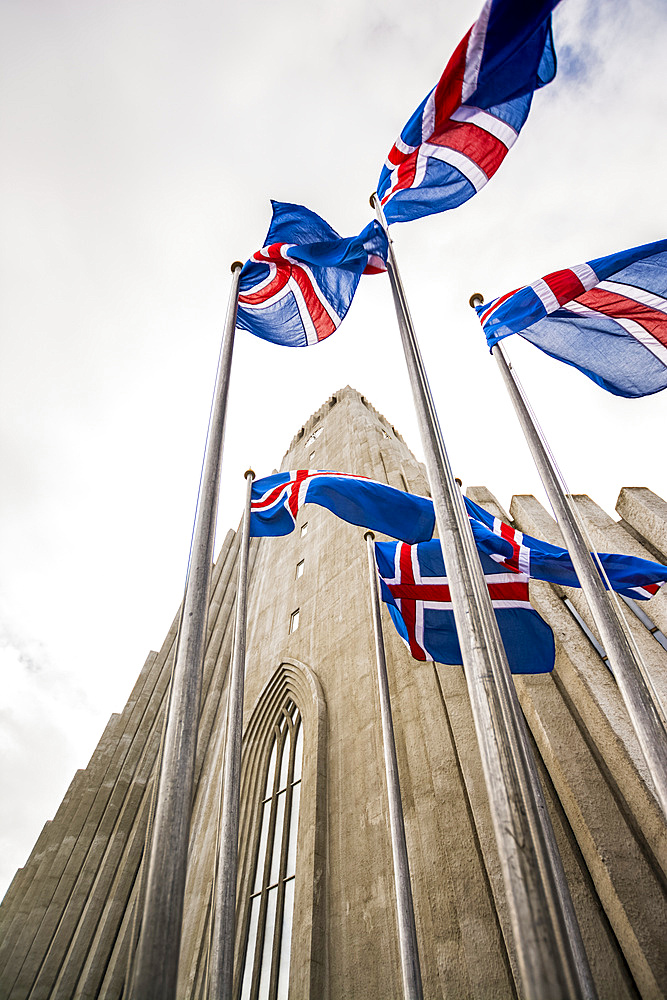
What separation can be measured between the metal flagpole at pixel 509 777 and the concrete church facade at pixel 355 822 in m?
2.34

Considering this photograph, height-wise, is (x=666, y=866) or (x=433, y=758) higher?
(x=433, y=758)

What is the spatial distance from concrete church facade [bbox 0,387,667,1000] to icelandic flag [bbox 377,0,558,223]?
7628mm

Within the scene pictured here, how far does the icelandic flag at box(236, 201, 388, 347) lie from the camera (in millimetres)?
9070

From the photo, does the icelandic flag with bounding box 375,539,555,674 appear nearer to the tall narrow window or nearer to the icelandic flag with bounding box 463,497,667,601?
the icelandic flag with bounding box 463,497,667,601

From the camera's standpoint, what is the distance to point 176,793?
3748 mm

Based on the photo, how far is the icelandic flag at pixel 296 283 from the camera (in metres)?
9.07

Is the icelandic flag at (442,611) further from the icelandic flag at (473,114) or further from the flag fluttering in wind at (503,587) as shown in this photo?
the icelandic flag at (473,114)

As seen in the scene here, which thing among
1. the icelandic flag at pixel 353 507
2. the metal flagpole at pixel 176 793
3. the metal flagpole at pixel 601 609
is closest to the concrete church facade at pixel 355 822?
the metal flagpole at pixel 176 793

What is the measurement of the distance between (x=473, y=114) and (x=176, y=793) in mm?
8586

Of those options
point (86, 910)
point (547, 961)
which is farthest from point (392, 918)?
point (86, 910)

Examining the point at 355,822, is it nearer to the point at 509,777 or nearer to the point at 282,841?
the point at 282,841

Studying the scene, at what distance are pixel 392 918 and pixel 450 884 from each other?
115cm

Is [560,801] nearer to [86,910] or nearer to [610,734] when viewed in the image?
[610,734]

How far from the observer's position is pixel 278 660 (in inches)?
630
